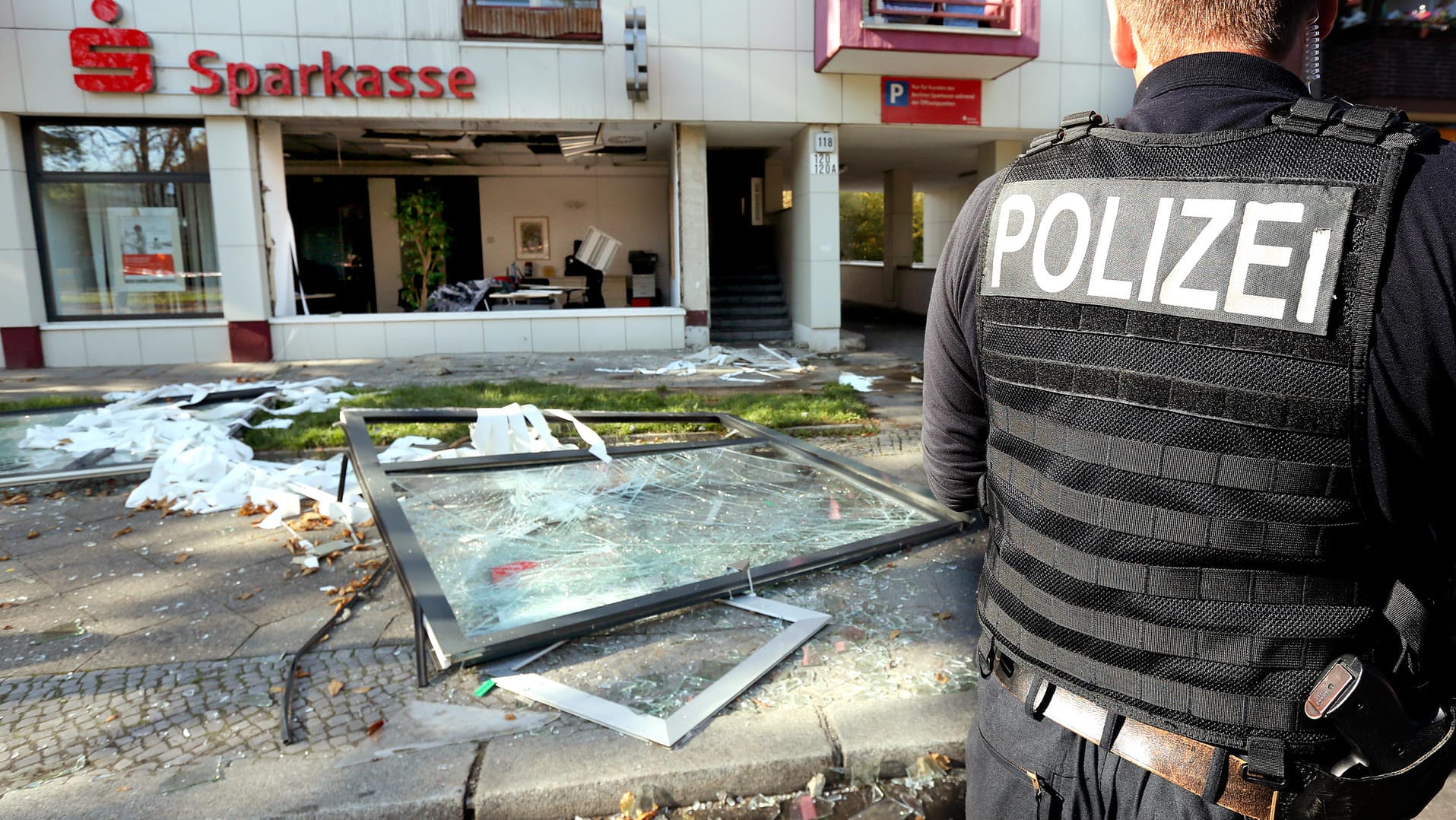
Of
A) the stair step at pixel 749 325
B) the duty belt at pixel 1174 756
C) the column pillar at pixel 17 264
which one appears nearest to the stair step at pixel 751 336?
the stair step at pixel 749 325

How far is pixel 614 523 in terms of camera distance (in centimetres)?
464

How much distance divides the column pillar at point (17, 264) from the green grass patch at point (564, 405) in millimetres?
6189

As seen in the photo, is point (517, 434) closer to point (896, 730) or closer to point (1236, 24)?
point (896, 730)

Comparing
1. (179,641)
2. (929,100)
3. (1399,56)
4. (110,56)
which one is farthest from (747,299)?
(179,641)

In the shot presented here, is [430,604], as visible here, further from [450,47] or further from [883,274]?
[883,274]

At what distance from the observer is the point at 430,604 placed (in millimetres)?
3236

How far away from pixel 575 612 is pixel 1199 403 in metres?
2.66

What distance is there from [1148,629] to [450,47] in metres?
12.8

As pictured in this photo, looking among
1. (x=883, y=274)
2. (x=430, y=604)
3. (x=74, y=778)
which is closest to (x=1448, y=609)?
(x=430, y=604)

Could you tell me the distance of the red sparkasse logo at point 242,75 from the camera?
37.8 ft

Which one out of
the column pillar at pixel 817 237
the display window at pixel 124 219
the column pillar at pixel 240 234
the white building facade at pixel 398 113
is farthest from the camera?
the column pillar at pixel 817 237

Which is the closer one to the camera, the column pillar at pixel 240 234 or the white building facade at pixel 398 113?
the white building facade at pixel 398 113

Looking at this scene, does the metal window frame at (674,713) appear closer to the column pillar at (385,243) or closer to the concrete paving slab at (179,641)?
the concrete paving slab at (179,641)

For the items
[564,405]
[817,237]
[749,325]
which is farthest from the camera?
[749,325]
